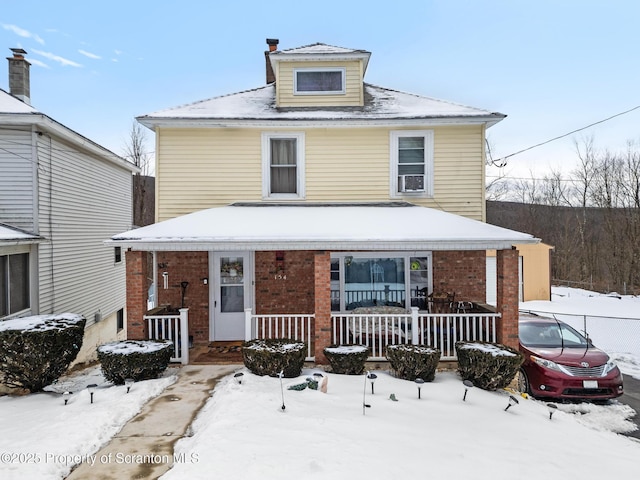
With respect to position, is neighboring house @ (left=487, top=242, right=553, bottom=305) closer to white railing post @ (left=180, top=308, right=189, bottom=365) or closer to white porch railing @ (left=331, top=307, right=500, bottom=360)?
white porch railing @ (left=331, top=307, right=500, bottom=360)

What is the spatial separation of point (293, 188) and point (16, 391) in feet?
24.9

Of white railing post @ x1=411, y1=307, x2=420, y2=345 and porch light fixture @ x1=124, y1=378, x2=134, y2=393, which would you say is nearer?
porch light fixture @ x1=124, y1=378, x2=134, y2=393

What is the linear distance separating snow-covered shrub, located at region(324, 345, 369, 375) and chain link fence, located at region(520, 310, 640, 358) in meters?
6.25

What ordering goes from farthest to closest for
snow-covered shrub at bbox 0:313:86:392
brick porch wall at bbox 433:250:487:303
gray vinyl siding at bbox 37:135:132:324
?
gray vinyl siding at bbox 37:135:132:324 → brick porch wall at bbox 433:250:487:303 → snow-covered shrub at bbox 0:313:86:392

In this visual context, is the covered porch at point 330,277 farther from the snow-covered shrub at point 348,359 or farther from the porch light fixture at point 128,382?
the porch light fixture at point 128,382

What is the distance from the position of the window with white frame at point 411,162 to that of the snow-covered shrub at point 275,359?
214 inches

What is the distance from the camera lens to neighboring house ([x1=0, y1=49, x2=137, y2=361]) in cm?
968

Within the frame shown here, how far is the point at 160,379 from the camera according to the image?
6930 millimetres

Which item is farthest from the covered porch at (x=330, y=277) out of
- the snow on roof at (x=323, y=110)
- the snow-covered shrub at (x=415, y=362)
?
the snow on roof at (x=323, y=110)

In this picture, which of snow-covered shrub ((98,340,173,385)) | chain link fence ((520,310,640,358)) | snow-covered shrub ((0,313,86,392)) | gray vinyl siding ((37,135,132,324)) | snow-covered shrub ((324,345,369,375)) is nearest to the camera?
snow-covered shrub ((0,313,86,392))

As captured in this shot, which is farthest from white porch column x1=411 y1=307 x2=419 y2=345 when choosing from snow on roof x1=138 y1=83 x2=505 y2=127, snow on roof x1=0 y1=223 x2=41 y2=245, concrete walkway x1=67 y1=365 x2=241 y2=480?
snow on roof x1=0 y1=223 x2=41 y2=245

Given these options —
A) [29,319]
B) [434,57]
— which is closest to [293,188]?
[29,319]

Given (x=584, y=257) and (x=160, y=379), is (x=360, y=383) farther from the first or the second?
(x=584, y=257)

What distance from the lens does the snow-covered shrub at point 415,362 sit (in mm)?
7082
